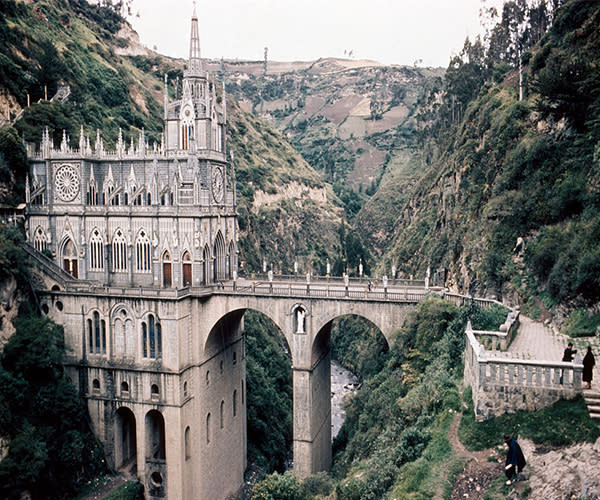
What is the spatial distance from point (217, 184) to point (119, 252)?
9.22 m

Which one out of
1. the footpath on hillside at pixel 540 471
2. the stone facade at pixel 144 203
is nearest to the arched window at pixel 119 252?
the stone facade at pixel 144 203

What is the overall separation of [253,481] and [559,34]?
4433cm

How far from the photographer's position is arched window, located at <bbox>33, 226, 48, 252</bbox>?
41375mm

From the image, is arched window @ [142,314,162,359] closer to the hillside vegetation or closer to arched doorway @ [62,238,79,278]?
arched doorway @ [62,238,79,278]

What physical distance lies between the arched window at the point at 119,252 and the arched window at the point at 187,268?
5.06 metres

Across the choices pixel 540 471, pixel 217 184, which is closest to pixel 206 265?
pixel 217 184

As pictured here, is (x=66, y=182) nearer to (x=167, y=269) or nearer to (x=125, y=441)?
(x=167, y=269)

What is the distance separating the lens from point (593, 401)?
15.5m

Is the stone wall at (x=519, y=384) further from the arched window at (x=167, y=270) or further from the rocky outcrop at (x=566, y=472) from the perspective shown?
the arched window at (x=167, y=270)

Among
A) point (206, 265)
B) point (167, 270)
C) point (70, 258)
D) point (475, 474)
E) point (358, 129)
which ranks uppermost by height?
point (358, 129)

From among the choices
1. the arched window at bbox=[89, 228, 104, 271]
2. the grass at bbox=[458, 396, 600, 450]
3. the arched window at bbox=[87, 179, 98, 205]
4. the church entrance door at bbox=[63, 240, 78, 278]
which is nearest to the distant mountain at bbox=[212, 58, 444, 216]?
the arched window at bbox=[87, 179, 98, 205]

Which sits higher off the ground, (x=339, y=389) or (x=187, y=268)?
(x=187, y=268)

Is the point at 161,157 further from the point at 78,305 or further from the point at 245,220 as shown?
the point at 245,220

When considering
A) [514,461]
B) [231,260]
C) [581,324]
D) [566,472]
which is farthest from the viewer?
[231,260]
